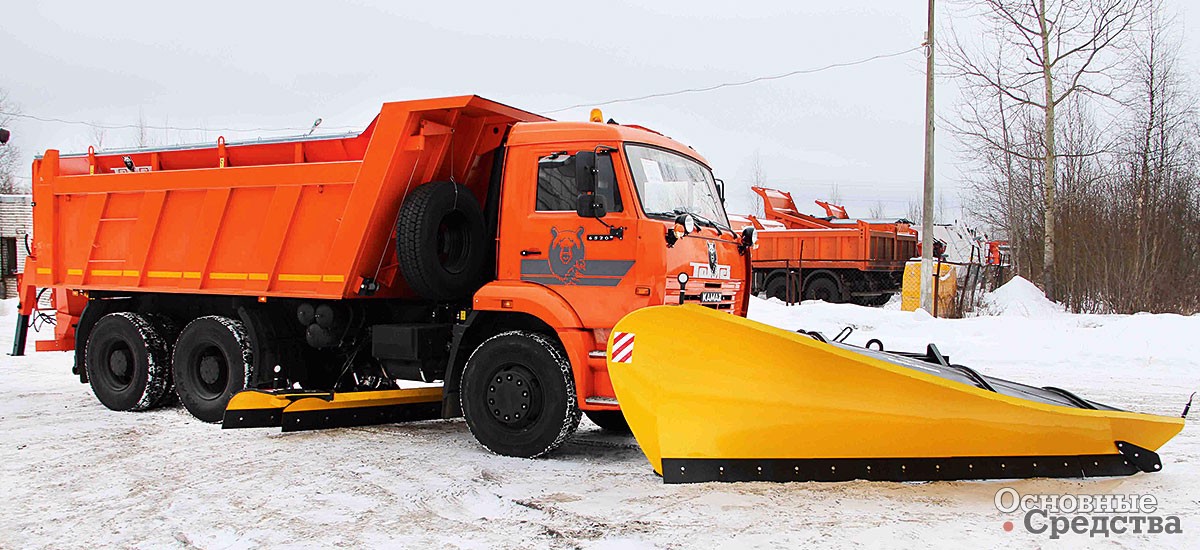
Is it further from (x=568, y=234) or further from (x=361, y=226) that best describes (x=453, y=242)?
(x=568, y=234)

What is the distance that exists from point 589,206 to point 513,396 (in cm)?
152

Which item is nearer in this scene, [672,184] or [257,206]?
[672,184]

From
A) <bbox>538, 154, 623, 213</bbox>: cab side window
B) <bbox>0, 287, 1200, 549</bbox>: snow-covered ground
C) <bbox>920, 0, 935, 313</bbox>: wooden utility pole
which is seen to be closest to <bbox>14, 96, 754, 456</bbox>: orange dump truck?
<bbox>538, 154, 623, 213</bbox>: cab side window

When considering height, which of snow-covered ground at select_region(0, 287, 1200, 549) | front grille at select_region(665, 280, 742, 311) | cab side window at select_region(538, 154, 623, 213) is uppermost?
cab side window at select_region(538, 154, 623, 213)

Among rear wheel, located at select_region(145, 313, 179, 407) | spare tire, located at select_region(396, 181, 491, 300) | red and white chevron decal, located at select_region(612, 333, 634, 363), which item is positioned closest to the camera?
red and white chevron decal, located at select_region(612, 333, 634, 363)

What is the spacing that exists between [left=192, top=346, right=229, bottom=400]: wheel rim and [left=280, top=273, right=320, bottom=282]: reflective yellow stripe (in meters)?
1.20

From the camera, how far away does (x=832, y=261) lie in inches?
1006

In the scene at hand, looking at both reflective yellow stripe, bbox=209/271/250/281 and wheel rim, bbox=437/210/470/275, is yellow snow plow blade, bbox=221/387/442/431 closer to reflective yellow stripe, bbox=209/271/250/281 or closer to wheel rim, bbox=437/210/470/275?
reflective yellow stripe, bbox=209/271/250/281

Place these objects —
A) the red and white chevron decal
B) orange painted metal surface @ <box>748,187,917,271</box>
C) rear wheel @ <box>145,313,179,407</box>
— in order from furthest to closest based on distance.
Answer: orange painted metal surface @ <box>748,187,917,271</box>
rear wheel @ <box>145,313,179,407</box>
the red and white chevron decal

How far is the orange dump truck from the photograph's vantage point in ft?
21.3

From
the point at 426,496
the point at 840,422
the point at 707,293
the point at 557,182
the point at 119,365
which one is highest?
the point at 557,182

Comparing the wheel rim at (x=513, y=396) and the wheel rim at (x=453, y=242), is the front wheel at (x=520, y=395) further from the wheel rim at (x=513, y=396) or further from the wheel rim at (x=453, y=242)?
the wheel rim at (x=453, y=242)

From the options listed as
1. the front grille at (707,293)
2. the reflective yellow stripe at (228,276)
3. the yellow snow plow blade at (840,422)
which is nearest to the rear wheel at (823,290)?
the front grille at (707,293)

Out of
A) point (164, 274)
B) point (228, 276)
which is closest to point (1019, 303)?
point (228, 276)
